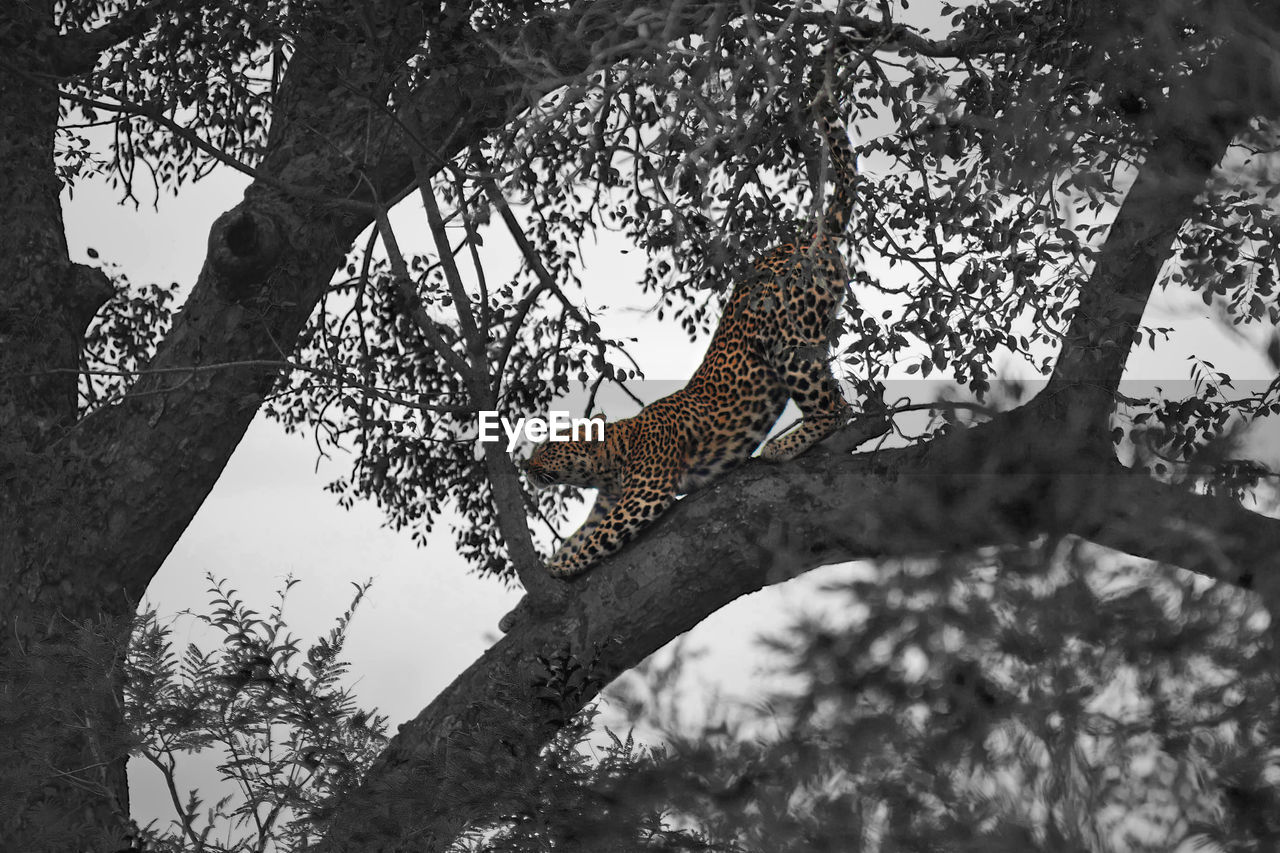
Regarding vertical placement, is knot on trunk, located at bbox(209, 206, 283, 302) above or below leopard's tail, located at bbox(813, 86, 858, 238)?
above

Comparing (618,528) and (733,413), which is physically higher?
(733,413)

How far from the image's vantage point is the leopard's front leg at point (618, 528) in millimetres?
6406

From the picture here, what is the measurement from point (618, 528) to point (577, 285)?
361 centimetres

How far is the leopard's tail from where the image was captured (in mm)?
6789

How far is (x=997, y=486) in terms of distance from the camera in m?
3.39

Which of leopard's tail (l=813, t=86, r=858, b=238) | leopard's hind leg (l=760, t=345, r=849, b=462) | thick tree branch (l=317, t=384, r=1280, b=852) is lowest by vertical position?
thick tree branch (l=317, t=384, r=1280, b=852)

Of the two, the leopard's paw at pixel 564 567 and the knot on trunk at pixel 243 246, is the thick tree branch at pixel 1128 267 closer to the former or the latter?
the leopard's paw at pixel 564 567

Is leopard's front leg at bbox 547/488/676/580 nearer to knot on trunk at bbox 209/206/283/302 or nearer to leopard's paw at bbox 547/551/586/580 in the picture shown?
leopard's paw at bbox 547/551/586/580

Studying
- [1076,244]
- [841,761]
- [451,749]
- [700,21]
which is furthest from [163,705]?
[1076,244]

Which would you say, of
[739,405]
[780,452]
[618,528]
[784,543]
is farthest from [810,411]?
[618,528]

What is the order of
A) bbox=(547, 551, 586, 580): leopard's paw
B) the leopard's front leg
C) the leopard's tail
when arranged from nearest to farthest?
the leopard's front leg → bbox=(547, 551, 586, 580): leopard's paw → the leopard's tail

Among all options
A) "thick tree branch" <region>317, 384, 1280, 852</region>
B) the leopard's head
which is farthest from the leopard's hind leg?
the leopard's head

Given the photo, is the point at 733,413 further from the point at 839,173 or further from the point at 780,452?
the point at 839,173

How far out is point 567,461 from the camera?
22.5 ft
